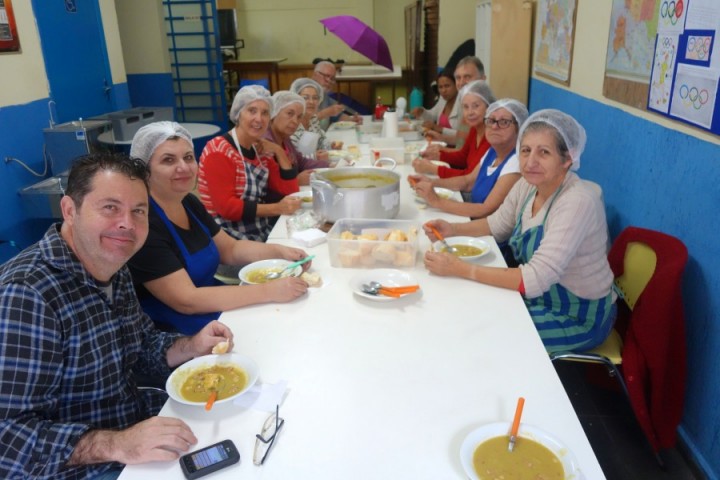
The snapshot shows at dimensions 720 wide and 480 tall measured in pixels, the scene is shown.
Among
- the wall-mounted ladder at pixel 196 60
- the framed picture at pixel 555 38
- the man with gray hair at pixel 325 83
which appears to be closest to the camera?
the framed picture at pixel 555 38

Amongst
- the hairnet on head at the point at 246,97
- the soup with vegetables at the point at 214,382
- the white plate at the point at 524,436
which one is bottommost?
the white plate at the point at 524,436

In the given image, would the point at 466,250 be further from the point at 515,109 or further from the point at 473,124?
the point at 473,124

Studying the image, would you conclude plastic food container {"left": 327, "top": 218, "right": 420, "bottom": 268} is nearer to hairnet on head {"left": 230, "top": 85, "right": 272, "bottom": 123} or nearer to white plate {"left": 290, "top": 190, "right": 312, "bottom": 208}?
white plate {"left": 290, "top": 190, "right": 312, "bottom": 208}

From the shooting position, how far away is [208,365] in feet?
4.15

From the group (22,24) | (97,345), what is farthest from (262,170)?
(22,24)

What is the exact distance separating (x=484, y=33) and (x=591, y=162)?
231 centimetres

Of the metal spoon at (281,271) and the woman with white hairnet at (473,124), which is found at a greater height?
the woman with white hairnet at (473,124)

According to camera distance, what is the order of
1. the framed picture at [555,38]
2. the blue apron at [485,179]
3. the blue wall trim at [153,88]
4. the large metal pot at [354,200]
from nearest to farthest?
the large metal pot at [354,200] → the blue apron at [485,179] → the framed picture at [555,38] → the blue wall trim at [153,88]

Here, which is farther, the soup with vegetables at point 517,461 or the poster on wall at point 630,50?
the poster on wall at point 630,50

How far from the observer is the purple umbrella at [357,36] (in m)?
4.31

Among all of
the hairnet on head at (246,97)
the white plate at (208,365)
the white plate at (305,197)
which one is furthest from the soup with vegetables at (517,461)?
the hairnet on head at (246,97)

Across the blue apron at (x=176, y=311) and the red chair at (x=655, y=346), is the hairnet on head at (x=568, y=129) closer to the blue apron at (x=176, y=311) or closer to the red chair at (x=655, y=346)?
the red chair at (x=655, y=346)

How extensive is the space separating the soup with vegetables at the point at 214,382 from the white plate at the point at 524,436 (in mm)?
512

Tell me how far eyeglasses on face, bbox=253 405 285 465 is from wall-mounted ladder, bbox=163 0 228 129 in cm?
670
